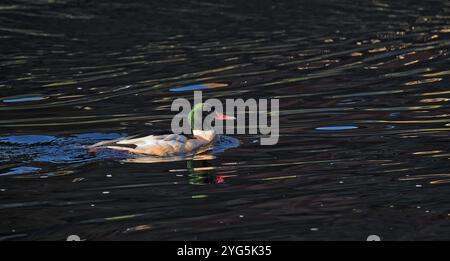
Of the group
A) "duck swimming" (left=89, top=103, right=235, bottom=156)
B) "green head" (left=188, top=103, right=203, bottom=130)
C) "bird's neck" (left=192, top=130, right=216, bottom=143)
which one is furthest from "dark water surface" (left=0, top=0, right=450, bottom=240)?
"green head" (left=188, top=103, right=203, bottom=130)

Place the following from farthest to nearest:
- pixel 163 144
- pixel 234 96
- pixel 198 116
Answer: pixel 234 96, pixel 198 116, pixel 163 144

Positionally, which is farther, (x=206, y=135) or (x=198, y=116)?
(x=198, y=116)

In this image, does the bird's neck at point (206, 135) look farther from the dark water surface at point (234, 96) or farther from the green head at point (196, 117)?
the dark water surface at point (234, 96)

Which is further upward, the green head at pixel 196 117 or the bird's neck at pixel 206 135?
the green head at pixel 196 117

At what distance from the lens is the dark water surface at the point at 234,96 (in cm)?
1098

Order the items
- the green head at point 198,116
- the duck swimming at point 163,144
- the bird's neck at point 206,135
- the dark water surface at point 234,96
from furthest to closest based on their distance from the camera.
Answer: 1. the green head at point 198,116
2. the bird's neck at point 206,135
3. the duck swimming at point 163,144
4. the dark water surface at point 234,96

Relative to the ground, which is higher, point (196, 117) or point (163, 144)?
point (196, 117)

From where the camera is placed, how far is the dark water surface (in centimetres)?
1098

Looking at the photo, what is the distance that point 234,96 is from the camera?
61.2ft

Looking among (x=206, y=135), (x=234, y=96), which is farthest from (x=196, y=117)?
(x=234, y=96)

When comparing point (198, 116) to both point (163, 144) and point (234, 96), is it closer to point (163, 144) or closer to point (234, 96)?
point (163, 144)

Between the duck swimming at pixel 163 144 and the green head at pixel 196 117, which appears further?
the green head at pixel 196 117

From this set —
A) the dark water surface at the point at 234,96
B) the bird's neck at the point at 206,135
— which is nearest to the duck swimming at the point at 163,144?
the bird's neck at the point at 206,135
